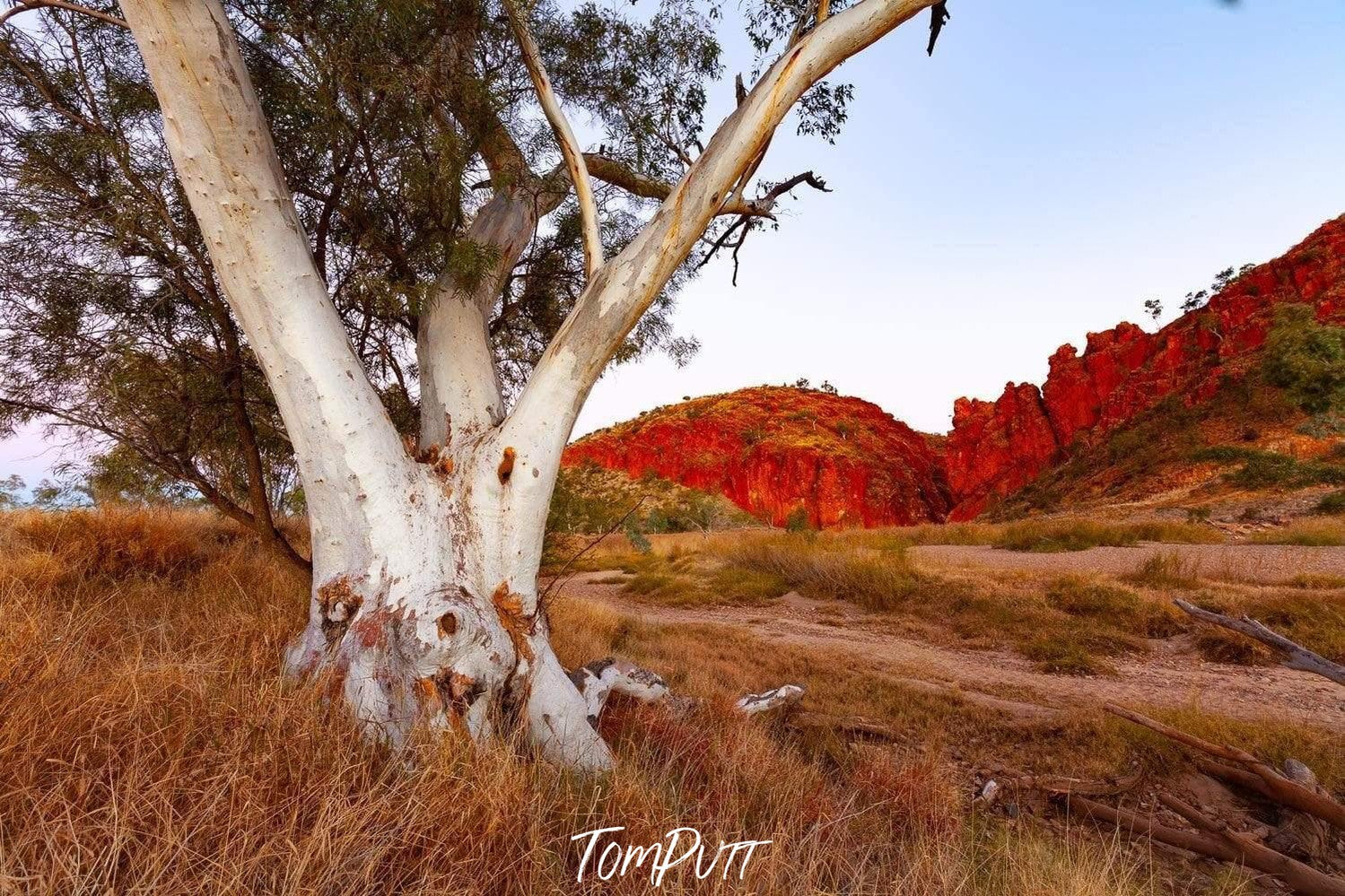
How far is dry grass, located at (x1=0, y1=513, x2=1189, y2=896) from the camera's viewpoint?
44.2 inches

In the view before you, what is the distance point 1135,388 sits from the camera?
103ft

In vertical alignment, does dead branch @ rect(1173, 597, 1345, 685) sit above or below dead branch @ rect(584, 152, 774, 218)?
below

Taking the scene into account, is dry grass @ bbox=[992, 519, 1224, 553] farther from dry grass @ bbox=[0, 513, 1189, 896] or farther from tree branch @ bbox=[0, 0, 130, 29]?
tree branch @ bbox=[0, 0, 130, 29]

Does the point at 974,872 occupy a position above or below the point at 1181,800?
above

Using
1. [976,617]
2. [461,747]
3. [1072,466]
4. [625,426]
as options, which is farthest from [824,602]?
[625,426]

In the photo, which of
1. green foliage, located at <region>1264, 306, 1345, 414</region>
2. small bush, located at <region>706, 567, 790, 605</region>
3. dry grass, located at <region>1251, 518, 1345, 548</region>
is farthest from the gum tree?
green foliage, located at <region>1264, 306, 1345, 414</region>

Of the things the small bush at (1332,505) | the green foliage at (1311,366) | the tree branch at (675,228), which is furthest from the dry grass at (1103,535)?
the tree branch at (675,228)

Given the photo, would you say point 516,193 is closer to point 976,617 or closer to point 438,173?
point 438,173

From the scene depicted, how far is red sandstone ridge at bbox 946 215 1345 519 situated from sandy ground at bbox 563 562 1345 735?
27.4 metres

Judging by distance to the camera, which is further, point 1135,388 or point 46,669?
point 1135,388

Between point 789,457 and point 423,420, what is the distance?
41282 millimetres

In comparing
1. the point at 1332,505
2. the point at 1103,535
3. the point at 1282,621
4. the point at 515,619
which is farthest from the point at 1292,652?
the point at 1332,505

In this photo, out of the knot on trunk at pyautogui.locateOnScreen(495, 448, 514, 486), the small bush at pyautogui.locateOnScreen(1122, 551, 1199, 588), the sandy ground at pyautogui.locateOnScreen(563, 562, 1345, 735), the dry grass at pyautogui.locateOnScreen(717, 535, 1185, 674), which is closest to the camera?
the knot on trunk at pyautogui.locateOnScreen(495, 448, 514, 486)

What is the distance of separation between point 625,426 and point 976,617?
4648 cm
